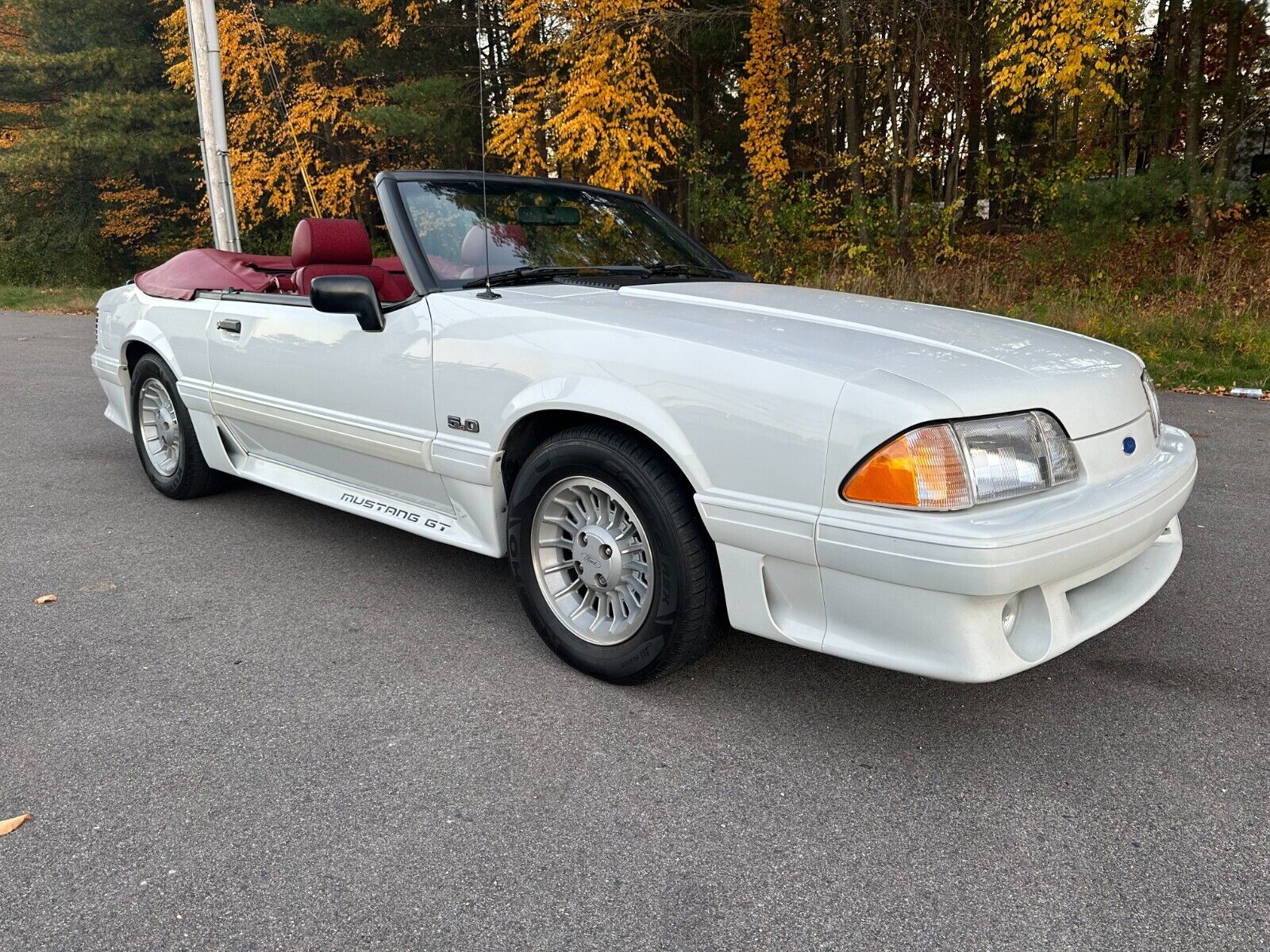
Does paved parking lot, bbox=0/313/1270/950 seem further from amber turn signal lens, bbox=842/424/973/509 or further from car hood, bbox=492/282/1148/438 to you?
car hood, bbox=492/282/1148/438

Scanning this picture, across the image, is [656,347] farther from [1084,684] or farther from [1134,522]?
[1084,684]

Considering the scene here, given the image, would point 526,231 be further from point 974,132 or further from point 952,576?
point 974,132

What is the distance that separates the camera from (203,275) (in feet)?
14.4

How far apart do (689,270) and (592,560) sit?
153 centimetres

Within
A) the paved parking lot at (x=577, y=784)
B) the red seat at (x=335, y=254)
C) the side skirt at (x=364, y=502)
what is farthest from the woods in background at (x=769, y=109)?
the paved parking lot at (x=577, y=784)

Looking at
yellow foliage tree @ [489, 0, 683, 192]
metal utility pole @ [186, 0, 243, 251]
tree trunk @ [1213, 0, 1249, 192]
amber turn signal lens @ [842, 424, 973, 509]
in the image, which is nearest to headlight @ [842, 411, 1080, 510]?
amber turn signal lens @ [842, 424, 973, 509]

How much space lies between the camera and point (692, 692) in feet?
8.93

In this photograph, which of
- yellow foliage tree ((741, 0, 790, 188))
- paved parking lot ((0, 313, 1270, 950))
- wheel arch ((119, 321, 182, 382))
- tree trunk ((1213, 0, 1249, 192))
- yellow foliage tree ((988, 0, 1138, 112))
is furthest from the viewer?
yellow foliage tree ((741, 0, 790, 188))

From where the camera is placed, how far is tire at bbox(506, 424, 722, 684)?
2.49 metres

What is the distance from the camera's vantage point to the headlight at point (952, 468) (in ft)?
6.92

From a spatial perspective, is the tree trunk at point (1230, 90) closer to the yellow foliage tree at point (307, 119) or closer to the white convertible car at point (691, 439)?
the white convertible car at point (691, 439)

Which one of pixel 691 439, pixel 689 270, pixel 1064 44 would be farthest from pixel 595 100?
pixel 691 439

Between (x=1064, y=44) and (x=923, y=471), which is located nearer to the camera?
(x=923, y=471)

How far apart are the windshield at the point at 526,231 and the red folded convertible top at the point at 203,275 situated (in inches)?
51.9
